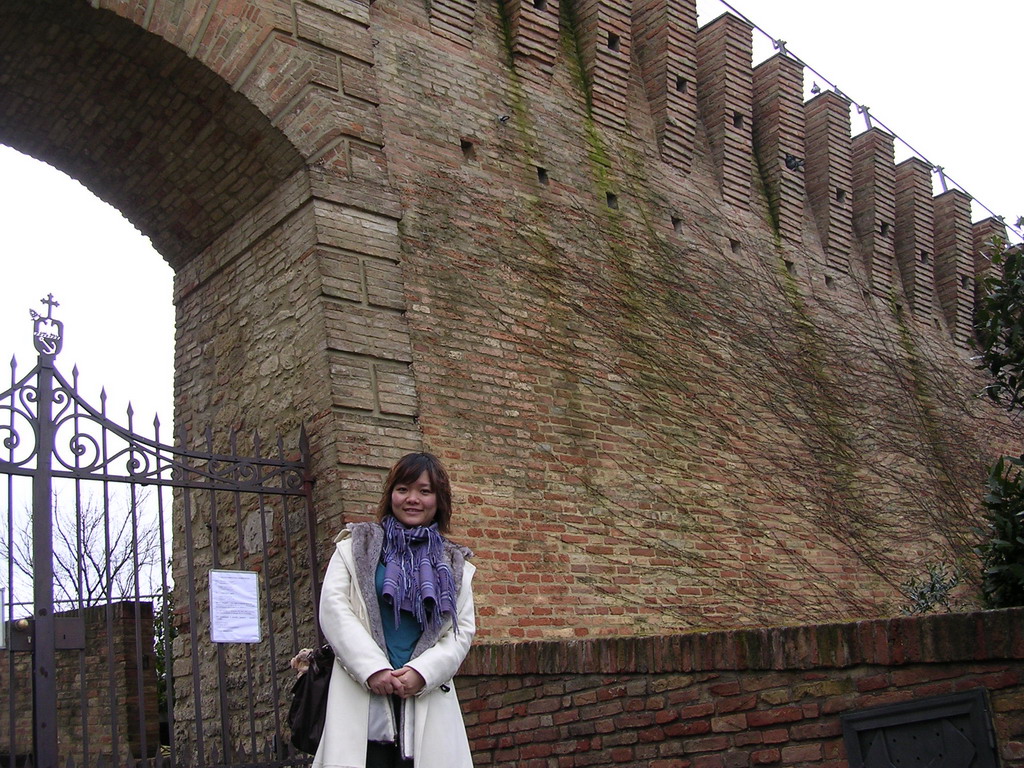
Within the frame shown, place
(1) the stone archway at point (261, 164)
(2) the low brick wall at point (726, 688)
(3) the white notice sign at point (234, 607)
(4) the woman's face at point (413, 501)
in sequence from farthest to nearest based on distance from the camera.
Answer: (1) the stone archway at point (261, 164) < (3) the white notice sign at point (234, 607) < (4) the woman's face at point (413, 501) < (2) the low brick wall at point (726, 688)

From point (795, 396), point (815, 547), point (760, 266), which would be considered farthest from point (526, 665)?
point (760, 266)

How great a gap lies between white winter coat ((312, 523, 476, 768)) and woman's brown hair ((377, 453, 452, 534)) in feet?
0.81

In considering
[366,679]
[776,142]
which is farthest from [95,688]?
[776,142]

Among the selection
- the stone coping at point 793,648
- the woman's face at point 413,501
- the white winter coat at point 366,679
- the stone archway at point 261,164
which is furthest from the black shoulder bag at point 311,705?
the stone archway at point 261,164

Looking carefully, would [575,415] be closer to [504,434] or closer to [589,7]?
[504,434]

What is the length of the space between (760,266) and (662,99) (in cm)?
187

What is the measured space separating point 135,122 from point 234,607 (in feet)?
11.8

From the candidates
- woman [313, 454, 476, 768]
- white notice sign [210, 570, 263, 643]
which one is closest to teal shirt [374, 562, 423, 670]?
woman [313, 454, 476, 768]

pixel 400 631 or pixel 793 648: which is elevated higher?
pixel 400 631

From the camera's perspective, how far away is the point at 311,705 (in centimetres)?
343

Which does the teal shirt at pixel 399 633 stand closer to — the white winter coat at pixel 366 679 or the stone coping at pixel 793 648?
the white winter coat at pixel 366 679

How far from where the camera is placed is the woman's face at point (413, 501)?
3688 mm

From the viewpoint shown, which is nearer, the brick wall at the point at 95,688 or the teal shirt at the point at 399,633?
the teal shirt at the point at 399,633

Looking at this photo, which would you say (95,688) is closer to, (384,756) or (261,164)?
(261,164)
